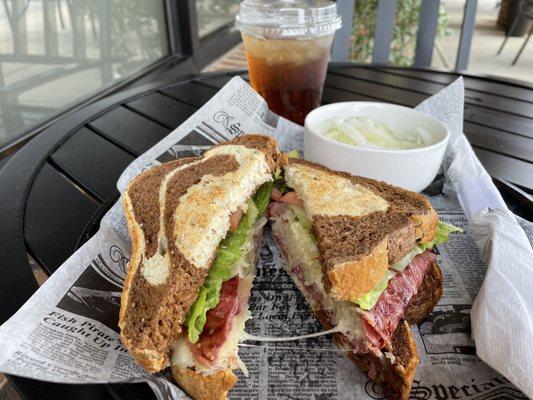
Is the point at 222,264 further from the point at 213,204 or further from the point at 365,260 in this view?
the point at 365,260

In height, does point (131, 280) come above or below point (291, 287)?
above

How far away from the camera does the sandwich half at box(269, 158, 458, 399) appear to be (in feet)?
3.66

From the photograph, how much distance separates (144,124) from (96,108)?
29 cm

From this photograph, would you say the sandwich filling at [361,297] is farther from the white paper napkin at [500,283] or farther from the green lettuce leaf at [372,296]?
the white paper napkin at [500,283]

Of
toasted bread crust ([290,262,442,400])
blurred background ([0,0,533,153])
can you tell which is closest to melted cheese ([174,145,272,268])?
toasted bread crust ([290,262,442,400])

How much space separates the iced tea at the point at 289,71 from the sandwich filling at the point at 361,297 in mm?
599

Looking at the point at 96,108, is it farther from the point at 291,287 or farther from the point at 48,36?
the point at 48,36

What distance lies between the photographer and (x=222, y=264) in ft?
4.08

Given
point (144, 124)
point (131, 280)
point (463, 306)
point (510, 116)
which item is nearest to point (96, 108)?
point (144, 124)

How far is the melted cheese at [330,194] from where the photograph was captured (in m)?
1.33

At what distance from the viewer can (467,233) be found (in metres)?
1.49

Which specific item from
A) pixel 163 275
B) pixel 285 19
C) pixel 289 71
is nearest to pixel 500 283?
pixel 163 275

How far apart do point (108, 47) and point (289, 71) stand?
7.86ft

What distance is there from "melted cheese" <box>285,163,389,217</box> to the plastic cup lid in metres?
0.69
